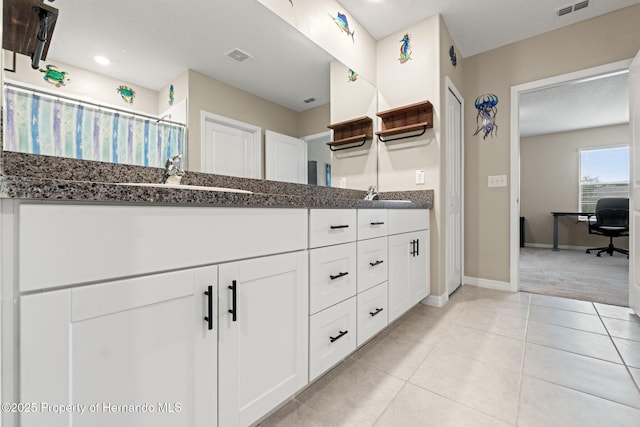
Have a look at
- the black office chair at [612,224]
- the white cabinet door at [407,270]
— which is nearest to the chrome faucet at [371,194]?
the white cabinet door at [407,270]

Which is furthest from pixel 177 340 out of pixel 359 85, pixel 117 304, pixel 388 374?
pixel 359 85

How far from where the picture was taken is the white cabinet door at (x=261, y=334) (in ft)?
2.70

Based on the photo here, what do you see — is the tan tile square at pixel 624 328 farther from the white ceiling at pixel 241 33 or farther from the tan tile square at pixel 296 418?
the white ceiling at pixel 241 33

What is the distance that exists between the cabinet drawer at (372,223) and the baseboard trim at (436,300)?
104 centimetres

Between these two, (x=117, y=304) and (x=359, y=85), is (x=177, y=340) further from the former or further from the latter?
(x=359, y=85)

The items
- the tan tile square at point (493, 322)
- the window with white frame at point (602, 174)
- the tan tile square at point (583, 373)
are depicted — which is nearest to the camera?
the tan tile square at point (583, 373)

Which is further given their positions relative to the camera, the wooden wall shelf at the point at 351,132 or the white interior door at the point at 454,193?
the white interior door at the point at 454,193

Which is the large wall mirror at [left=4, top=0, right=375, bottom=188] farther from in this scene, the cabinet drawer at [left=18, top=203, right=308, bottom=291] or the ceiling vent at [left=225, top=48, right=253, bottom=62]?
the cabinet drawer at [left=18, top=203, right=308, bottom=291]

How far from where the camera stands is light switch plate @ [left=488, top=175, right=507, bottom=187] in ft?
8.98

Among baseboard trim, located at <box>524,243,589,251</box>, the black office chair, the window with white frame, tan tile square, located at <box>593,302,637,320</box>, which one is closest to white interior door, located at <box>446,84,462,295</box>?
tan tile square, located at <box>593,302,637,320</box>

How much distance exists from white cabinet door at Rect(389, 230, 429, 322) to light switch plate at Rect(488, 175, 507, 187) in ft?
3.63

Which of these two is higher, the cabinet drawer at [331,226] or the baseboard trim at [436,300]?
the cabinet drawer at [331,226]

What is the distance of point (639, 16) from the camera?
87.2 inches

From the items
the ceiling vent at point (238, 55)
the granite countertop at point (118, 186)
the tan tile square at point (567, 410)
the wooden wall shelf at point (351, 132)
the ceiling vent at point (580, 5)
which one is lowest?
the tan tile square at point (567, 410)
